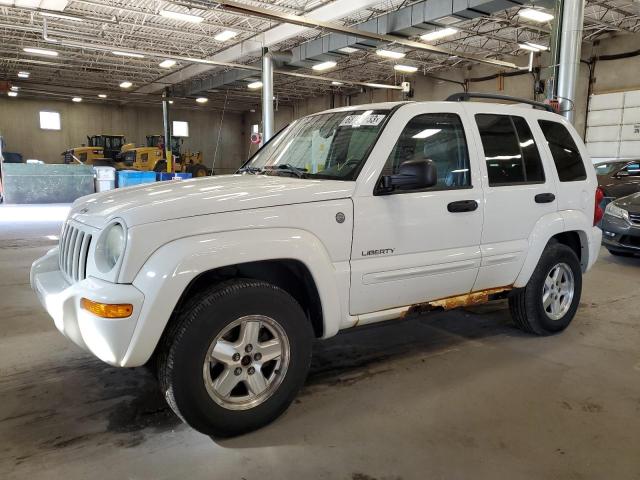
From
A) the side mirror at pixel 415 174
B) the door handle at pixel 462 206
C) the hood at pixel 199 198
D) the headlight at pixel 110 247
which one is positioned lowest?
the headlight at pixel 110 247

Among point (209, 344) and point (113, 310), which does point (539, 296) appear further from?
point (113, 310)

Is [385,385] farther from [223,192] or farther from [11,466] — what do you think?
[11,466]

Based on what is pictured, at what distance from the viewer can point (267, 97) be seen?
14406mm

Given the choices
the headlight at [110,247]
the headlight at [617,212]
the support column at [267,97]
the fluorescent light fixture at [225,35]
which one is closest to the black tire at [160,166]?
the fluorescent light fixture at [225,35]

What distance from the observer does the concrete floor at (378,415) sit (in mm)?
2330

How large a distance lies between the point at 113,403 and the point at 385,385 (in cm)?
169

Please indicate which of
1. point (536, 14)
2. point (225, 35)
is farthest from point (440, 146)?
point (225, 35)

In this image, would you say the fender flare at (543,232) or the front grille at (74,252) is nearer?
the front grille at (74,252)

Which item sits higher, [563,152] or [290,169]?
[563,152]

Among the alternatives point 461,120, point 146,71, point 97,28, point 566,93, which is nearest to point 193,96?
point 146,71

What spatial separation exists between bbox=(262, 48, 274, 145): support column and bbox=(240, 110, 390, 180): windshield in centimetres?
1050

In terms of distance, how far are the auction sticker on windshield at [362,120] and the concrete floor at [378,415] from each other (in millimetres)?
1692

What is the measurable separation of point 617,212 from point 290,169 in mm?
6291

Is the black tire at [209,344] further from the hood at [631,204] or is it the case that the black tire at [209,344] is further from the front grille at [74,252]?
the hood at [631,204]
